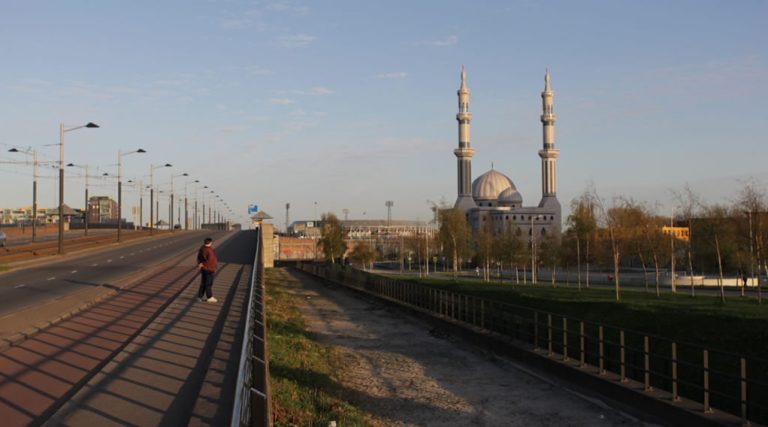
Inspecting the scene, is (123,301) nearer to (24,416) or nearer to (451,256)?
(24,416)

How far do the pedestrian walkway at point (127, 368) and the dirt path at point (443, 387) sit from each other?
3639 millimetres

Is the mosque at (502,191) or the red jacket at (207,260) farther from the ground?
the mosque at (502,191)

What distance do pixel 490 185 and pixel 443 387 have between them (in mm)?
138568

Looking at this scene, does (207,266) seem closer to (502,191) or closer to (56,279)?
(56,279)

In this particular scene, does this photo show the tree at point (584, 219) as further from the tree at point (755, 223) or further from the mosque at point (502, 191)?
the mosque at point (502, 191)

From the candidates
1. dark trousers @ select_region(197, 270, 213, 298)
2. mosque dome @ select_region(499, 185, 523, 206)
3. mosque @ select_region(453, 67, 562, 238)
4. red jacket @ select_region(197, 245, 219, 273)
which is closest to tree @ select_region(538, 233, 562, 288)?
dark trousers @ select_region(197, 270, 213, 298)

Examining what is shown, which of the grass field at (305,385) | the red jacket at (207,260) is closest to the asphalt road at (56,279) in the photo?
the red jacket at (207,260)

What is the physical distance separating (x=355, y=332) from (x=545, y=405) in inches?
537

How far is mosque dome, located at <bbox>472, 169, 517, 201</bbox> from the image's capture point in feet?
497

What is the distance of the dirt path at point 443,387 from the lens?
43.7 feet

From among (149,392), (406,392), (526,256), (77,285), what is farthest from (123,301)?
(526,256)

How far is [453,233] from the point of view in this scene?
2598 inches

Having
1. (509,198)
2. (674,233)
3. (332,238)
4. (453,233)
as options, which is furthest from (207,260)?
(509,198)

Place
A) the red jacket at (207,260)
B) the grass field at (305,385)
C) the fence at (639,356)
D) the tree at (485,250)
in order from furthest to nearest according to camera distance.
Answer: the tree at (485,250) → the red jacket at (207,260) → the fence at (639,356) → the grass field at (305,385)
